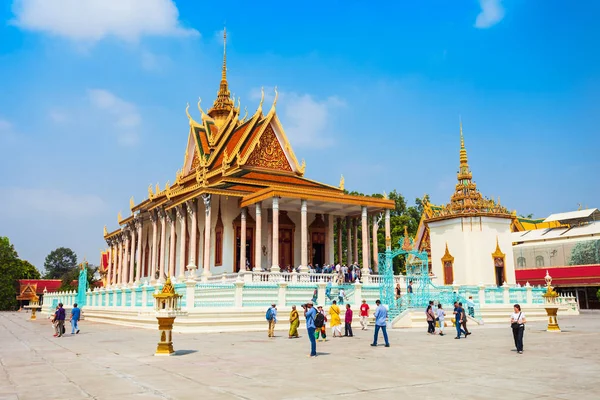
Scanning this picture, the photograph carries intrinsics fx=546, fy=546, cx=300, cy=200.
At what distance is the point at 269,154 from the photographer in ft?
111

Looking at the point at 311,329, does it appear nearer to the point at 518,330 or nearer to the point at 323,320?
the point at 323,320

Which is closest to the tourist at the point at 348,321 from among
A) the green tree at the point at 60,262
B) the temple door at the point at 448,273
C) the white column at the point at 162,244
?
the white column at the point at 162,244

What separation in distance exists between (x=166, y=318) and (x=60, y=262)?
12872 cm

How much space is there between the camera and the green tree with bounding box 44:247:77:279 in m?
126

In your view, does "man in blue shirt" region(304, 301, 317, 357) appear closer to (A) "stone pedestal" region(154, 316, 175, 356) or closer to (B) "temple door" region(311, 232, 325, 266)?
(A) "stone pedestal" region(154, 316, 175, 356)

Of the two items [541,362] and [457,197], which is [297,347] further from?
[457,197]

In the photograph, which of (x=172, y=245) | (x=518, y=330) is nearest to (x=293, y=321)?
(x=518, y=330)

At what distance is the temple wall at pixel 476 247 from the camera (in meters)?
34.4

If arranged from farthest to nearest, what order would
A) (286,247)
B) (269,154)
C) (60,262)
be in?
1. (60,262)
2. (269,154)
3. (286,247)

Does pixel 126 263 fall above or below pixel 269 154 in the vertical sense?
below

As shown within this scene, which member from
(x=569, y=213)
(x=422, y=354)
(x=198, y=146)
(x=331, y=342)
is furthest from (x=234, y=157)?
(x=569, y=213)

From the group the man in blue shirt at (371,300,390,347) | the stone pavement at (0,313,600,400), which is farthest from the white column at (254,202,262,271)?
the man in blue shirt at (371,300,390,347)

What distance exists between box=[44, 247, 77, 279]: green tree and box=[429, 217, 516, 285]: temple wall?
110m

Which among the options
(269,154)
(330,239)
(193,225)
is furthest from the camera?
(269,154)
